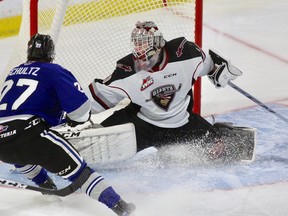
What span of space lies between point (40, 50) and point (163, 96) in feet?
2.31

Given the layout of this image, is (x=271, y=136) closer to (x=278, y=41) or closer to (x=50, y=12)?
(x=50, y=12)

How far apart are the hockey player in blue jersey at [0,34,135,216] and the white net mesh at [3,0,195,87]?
2.55ft

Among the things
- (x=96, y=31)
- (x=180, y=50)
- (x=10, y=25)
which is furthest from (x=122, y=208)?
(x=10, y=25)

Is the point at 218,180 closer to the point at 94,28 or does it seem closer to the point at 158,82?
the point at 158,82

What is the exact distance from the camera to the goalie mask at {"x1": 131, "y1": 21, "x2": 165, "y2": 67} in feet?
9.69

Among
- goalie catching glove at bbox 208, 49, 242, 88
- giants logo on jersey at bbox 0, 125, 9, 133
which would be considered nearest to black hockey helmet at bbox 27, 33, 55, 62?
giants logo on jersey at bbox 0, 125, 9, 133

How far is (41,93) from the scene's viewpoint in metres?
2.51

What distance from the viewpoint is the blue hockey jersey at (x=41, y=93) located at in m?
2.50

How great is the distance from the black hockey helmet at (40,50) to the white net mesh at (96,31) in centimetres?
62

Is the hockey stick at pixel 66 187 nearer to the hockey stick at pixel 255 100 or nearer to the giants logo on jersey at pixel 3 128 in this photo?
the giants logo on jersey at pixel 3 128

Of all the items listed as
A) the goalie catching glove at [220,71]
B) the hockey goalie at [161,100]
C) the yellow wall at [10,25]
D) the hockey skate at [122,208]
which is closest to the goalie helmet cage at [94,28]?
the goalie catching glove at [220,71]

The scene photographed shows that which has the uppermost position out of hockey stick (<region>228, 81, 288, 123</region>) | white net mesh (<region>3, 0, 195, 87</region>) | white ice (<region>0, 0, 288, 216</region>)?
white net mesh (<region>3, 0, 195, 87</region>)

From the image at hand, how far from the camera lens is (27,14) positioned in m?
3.34

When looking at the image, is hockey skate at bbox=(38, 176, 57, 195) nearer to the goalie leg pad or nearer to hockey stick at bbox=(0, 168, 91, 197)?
hockey stick at bbox=(0, 168, 91, 197)
